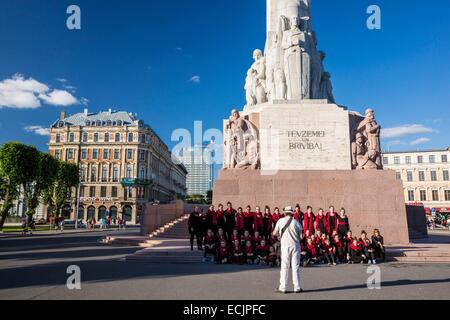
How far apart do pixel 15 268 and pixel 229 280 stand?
22.5 ft

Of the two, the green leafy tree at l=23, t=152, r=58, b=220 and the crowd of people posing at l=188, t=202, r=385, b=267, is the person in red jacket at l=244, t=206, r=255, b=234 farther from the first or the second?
the green leafy tree at l=23, t=152, r=58, b=220

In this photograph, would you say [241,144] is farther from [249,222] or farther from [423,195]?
[423,195]

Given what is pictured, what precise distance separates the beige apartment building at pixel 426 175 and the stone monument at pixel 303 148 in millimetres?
61511

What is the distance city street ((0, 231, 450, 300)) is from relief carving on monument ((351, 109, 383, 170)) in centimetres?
Answer: 570

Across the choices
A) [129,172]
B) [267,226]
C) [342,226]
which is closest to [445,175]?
[129,172]

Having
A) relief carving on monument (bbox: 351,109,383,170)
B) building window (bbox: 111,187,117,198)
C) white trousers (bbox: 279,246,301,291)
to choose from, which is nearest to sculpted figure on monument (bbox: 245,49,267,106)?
relief carving on monument (bbox: 351,109,383,170)

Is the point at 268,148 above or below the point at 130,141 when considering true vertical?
below

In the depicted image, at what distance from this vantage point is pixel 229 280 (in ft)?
25.7

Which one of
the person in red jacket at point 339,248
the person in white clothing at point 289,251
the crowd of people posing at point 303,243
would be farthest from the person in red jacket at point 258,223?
the person in white clothing at point 289,251

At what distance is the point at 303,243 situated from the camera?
10531 millimetres

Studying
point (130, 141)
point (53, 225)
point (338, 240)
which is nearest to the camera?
point (338, 240)

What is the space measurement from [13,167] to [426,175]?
74687 millimetres
